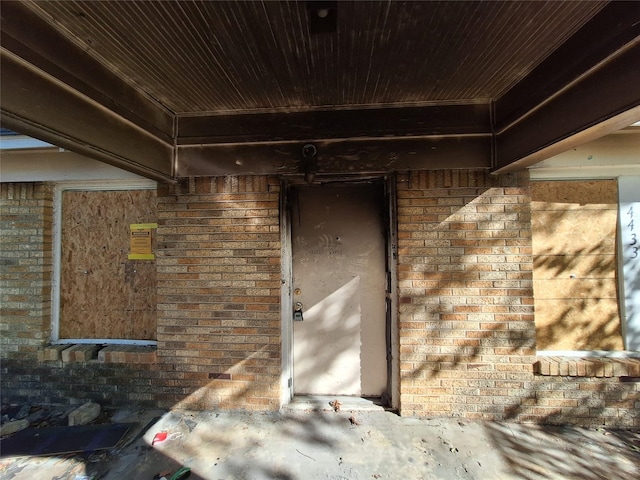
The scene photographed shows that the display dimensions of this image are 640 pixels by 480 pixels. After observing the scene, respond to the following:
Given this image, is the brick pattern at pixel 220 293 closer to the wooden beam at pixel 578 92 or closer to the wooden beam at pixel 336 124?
the wooden beam at pixel 336 124

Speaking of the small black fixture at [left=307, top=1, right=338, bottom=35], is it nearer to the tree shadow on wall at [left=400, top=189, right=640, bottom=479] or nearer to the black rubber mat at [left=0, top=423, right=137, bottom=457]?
the tree shadow on wall at [left=400, top=189, right=640, bottom=479]

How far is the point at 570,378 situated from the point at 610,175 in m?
2.18

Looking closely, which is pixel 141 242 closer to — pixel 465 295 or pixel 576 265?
pixel 465 295

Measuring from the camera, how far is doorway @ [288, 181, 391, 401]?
327cm

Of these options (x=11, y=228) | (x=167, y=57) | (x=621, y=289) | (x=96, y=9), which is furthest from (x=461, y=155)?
(x=11, y=228)

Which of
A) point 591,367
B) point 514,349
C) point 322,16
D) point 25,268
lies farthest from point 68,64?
point 591,367

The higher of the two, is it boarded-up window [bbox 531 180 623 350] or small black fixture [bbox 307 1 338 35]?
small black fixture [bbox 307 1 338 35]

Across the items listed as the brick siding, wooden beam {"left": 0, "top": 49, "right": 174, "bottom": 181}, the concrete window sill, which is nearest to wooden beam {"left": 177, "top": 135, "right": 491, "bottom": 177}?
the brick siding

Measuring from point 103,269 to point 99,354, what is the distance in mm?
980

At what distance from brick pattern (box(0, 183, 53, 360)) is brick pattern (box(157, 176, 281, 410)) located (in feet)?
4.92

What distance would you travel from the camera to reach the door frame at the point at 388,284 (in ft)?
9.83

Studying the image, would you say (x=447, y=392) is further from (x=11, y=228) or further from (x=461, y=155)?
(x=11, y=228)

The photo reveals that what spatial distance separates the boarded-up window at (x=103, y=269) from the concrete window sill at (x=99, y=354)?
13 centimetres

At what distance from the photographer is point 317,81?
2418mm
